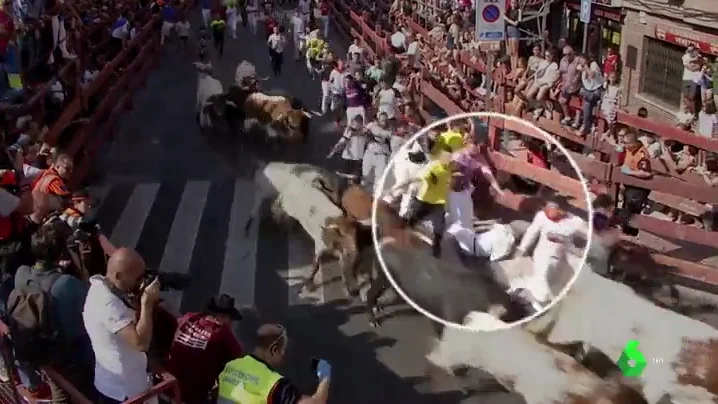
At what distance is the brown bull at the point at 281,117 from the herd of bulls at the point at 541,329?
231 inches

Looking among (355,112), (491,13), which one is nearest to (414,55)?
(355,112)

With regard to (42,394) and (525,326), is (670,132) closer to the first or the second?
(525,326)

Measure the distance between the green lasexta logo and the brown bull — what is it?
9.77 meters

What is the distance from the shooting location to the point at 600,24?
76.1 ft

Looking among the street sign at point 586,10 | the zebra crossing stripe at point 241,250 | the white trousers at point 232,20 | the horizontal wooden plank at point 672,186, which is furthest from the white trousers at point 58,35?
the white trousers at point 232,20

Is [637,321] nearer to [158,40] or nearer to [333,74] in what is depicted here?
[333,74]

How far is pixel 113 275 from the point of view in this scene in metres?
5.26

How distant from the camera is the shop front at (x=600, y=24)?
2225 cm

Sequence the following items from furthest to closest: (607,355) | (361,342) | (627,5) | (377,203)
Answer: (627,5), (377,203), (361,342), (607,355)

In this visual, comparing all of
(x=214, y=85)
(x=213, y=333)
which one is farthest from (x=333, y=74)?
(x=213, y=333)

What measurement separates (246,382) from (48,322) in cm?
147

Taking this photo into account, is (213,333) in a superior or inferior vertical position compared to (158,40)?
superior

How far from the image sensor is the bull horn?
341 inches

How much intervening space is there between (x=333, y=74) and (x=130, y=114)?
16.0 feet
